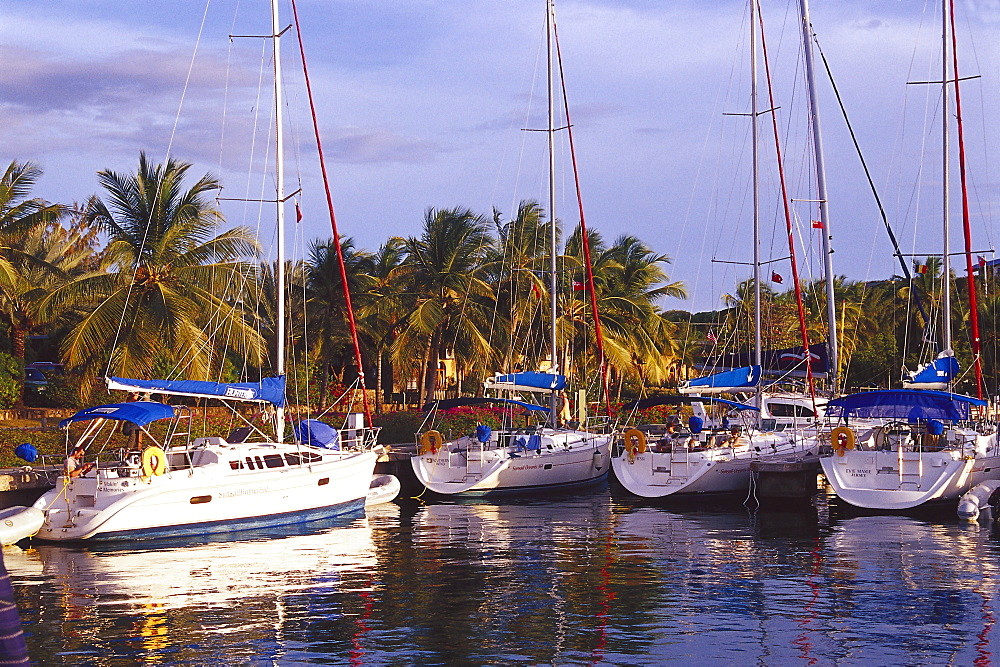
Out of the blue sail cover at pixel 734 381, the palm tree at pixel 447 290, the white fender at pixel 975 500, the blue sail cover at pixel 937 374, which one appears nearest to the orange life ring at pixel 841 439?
the white fender at pixel 975 500

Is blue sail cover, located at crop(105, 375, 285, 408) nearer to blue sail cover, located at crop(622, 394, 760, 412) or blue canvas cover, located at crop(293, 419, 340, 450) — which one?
blue canvas cover, located at crop(293, 419, 340, 450)

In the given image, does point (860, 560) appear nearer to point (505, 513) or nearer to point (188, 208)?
point (505, 513)

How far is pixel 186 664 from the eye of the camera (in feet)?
46.2

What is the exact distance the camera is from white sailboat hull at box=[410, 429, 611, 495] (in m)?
32.2

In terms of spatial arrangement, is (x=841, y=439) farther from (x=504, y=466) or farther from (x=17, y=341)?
(x=17, y=341)

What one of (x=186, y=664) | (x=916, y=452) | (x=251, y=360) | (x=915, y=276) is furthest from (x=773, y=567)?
(x=915, y=276)

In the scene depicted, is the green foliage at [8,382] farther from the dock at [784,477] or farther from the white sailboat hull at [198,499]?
the dock at [784,477]

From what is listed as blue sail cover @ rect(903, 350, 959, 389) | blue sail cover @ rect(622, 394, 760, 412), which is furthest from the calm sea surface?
blue sail cover @ rect(903, 350, 959, 389)

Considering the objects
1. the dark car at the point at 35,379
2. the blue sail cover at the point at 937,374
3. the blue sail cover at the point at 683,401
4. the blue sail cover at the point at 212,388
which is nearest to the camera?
the blue sail cover at the point at 212,388

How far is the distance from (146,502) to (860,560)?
13972 mm

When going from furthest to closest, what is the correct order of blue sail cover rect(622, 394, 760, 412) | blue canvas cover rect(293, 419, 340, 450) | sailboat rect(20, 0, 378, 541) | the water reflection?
1. blue sail cover rect(622, 394, 760, 412)
2. blue canvas cover rect(293, 419, 340, 450)
3. sailboat rect(20, 0, 378, 541)
4. the water reflection

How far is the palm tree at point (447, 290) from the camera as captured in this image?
4766cm

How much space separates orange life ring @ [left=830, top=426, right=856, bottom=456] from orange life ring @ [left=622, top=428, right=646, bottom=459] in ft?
17.0

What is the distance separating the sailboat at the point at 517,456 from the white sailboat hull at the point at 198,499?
15.5ft
